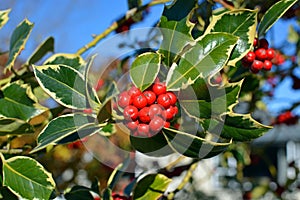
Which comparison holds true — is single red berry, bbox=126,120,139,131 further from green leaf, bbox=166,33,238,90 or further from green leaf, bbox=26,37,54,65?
green leaf, bbox=26,37,54,65

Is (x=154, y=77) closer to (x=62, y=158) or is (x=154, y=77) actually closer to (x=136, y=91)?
(x=136, y=91)

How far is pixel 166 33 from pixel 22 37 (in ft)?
1.41

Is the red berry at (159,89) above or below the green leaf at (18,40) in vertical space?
below

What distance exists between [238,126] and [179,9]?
202mm

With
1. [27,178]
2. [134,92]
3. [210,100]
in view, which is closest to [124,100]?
[134,92]

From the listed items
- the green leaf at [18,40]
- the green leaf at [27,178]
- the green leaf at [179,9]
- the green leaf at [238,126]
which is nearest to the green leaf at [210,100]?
the green leaf at [238,126]

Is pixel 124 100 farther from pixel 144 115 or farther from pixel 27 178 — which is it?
pixel 27 178

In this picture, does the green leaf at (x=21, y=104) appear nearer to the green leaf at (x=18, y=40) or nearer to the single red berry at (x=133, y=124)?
the green leaf at (x=18, y=40)

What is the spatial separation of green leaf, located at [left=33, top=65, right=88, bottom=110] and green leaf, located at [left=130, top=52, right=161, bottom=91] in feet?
0.35

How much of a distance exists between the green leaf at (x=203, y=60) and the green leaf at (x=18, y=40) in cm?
45

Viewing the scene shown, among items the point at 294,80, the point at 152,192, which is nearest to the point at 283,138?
the point at 294,80

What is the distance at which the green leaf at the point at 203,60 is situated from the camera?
73 centimetres

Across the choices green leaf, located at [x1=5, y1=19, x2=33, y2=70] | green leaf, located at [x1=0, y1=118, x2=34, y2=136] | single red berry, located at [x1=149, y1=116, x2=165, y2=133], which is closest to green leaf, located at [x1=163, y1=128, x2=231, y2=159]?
single red berry, located at [x1=149, y1=116, x2=165, y2=133]

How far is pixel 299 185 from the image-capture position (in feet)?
7.41
